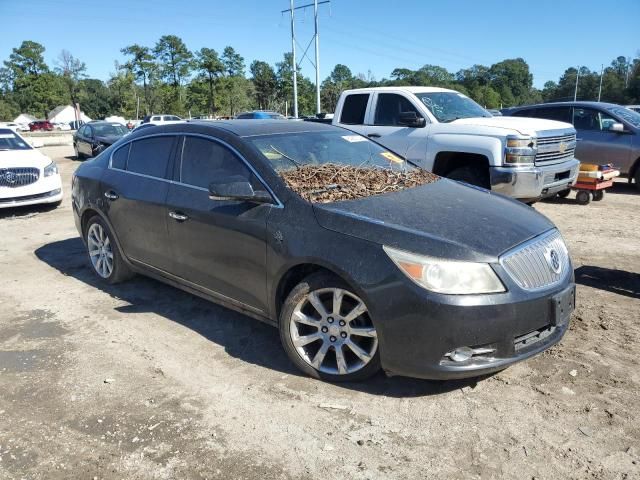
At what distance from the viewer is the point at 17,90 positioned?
9094cm

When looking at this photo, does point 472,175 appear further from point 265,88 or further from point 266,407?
point 265,88

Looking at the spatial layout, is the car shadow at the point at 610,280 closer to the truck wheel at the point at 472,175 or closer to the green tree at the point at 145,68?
the truck wheel at the point at 472,175

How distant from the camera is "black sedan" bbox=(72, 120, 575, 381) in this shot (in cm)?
290

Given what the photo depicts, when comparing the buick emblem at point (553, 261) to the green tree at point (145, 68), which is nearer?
the buick emblem at point (553, 261)

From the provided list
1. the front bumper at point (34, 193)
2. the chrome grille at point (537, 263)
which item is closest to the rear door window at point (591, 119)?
the chrome grille at point (537, 263)

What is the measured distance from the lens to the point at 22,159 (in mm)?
9523

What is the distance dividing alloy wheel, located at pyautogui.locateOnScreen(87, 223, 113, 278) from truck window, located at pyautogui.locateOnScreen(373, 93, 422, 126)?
4876 millimetres

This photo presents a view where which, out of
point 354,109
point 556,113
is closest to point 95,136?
point 354,109

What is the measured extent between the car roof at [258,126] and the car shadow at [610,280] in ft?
9.42

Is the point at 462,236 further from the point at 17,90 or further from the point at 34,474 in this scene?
the point at 17,90

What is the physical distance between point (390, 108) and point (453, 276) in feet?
19.9

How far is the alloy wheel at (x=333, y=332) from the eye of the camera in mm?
3170

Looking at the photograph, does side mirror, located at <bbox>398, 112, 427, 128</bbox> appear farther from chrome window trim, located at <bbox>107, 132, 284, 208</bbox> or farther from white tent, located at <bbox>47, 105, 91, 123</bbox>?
white tent, located at <bbox>47, 105, 91, 123</bbox>

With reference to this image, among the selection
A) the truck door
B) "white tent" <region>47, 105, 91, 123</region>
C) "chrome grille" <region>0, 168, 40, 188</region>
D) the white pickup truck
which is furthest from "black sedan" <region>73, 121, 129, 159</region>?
"white tent" <region>47, 105, 91, 123</region>
